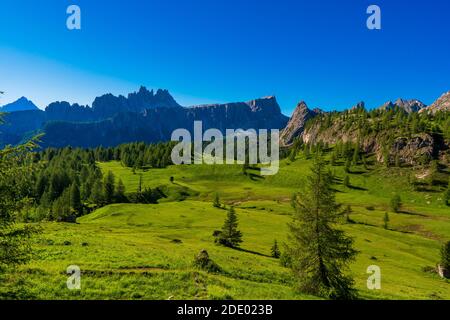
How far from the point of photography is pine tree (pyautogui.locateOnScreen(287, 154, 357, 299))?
3088 cm

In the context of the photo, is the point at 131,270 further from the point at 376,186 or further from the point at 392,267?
the point at 376,186

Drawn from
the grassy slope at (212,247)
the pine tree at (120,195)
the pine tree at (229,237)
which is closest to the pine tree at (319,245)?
the grassy slope at (212,247)

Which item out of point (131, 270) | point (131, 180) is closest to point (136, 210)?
point (131, 180)

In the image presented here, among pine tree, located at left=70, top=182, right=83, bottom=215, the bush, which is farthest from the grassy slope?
pine tree, located at left=70, top=182, right=83, bottom=215

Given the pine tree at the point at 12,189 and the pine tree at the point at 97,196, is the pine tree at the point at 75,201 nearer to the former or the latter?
the pine tree at the point at 97,196

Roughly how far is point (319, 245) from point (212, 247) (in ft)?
110

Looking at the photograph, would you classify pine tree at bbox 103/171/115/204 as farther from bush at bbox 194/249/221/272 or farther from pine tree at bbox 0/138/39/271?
pine tree at bbox 0/138/39/271

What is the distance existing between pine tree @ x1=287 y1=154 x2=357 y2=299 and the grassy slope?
2710 mm

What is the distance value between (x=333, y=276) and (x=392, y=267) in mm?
52840

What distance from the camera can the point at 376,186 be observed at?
198 m

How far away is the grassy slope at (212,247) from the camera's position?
26719mm

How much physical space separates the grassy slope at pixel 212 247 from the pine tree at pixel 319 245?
2710 millimetres

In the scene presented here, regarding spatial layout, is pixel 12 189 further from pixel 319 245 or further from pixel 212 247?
pixel 212 247
